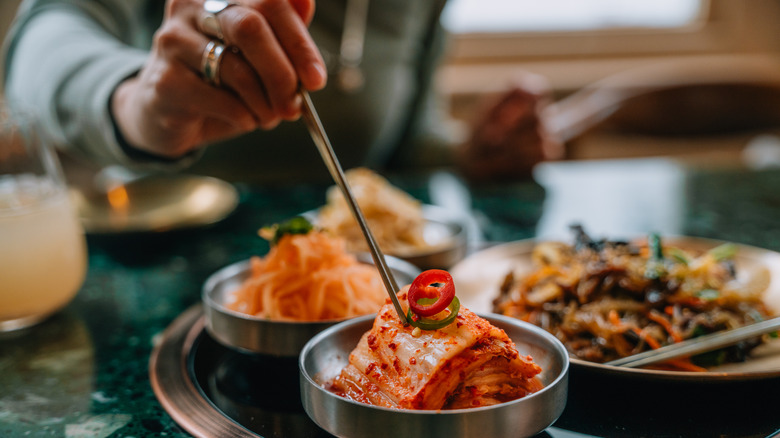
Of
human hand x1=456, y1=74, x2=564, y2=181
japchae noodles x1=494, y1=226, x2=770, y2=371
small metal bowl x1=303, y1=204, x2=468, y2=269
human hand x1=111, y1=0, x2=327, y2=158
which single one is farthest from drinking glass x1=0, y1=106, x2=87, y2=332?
human hand x1=456, y1=74, x2=564, y2=181

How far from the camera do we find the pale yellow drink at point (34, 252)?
1438 mm

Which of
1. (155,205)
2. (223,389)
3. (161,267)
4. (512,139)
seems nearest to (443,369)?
(223,389)

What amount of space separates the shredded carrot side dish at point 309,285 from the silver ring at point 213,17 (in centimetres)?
44

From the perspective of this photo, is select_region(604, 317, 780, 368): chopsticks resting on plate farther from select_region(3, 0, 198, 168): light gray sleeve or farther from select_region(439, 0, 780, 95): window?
select_region(439, 0, 780, 95): window

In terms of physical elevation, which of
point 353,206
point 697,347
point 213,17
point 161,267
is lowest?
point 161,267

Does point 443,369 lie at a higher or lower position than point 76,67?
lower

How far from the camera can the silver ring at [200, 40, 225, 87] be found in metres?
1.34

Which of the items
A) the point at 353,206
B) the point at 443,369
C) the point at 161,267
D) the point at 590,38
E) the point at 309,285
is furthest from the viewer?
the point at 590,38

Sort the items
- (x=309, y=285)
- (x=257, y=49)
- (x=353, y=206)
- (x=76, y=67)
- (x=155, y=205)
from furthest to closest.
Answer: (x=155, y=205) < (x=76, y=67) < (x=309, y=285) < (x=257, y=49) < (x=353, y=206)

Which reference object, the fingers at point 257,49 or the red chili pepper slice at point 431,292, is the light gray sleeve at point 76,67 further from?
the red chili pepper slice at point 431,292

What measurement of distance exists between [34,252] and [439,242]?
1.06 meters

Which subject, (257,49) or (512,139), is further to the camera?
(512,139)

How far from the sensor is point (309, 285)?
4.55 feet

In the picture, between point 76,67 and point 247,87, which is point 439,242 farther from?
point 76,67
